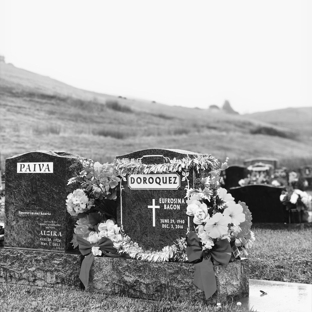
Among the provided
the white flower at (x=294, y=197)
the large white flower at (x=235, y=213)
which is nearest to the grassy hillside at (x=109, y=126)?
the white flower at (x=294, y=197)

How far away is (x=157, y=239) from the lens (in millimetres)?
5375

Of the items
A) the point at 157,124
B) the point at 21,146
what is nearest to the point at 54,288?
the point at 21,146

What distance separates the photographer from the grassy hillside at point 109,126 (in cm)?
1669

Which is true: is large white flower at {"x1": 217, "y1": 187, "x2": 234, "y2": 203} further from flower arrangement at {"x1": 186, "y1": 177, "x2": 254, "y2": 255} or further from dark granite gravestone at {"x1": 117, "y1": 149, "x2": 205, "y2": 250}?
dark granite gravestone at {"x1": 117, "y1": 149, "x2": 205, "y2": 250}

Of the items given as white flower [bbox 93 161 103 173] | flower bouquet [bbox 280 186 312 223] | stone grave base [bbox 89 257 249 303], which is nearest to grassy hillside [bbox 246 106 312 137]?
flower bouquet [bbox 280 186 312 223]

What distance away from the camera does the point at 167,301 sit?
4.99 m

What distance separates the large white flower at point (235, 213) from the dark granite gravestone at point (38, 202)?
182 centimetres

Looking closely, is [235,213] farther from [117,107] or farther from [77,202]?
[117,107]

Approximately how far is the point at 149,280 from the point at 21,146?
1146cm

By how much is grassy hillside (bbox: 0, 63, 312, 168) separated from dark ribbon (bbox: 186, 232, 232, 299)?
1091cm

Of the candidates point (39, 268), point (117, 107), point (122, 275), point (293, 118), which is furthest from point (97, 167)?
point (293, 118)

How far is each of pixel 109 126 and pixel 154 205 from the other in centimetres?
1451

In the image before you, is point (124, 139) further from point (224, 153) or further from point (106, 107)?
point (224, 153)

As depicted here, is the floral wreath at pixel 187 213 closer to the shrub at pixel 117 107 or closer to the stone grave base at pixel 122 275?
the stone grave base at pixel 122 275
